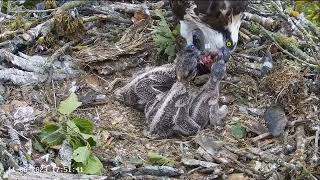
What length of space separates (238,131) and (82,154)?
96cm

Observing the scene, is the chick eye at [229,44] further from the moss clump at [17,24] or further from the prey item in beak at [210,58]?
the moss clump at [17,24]

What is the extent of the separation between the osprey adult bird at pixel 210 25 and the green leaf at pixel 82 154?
0.99m

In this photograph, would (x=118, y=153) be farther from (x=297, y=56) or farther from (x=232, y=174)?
(x=297, y=56)

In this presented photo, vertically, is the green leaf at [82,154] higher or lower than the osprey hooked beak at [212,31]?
lower

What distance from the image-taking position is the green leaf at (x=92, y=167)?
10.4ft

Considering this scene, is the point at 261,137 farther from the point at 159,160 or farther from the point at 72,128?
the point at 72,128

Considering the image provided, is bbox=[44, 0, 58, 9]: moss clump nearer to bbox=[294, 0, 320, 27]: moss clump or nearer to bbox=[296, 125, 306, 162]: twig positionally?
bbox=[296, 125, 306, 162]: twig

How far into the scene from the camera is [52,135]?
3322 millimetres

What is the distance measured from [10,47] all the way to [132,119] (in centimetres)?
95

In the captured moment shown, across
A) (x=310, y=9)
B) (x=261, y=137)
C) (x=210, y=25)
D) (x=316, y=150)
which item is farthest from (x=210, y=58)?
(x=310, y=9)

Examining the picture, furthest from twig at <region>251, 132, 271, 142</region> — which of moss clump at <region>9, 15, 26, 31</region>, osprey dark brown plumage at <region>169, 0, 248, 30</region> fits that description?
moss clump at <region>9, 15, 26, 31</region>

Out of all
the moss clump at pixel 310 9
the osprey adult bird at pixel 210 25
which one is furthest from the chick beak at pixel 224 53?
the moss clump at pixel 310 9

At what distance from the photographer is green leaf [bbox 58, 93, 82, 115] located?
11.4 ft

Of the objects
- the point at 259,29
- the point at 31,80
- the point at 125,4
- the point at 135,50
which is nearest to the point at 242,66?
the point at 259,29
